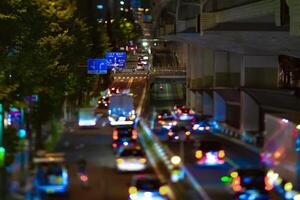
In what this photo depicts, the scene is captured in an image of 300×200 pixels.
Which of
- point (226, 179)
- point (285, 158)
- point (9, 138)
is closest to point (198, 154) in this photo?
point (226, 179)

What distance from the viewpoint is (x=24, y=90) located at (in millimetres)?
36656

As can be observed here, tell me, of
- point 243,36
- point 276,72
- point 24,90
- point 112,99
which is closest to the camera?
A: point 24,90

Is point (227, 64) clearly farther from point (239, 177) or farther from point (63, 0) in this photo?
point (239, 177)

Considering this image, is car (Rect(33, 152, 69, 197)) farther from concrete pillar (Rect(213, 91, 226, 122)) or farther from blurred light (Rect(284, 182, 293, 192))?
concrete pillar (Rect(213, 91, 226, 122))

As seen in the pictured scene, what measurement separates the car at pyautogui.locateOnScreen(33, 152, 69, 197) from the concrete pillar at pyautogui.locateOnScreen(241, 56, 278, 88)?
49.4 m

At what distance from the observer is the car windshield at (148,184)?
53.9 feet

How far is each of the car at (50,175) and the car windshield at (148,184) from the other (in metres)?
1.79

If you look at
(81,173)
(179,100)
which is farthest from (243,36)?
(179,100)

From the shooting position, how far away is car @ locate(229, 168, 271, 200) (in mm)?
23453

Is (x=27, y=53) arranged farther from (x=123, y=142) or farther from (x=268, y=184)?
(x=123, y=142)

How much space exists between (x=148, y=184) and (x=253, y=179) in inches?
343

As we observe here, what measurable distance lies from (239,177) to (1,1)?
727 inches

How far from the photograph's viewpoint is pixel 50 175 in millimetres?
15617

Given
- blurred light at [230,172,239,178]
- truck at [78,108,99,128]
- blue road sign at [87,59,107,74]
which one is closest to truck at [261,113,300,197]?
blurred light at [230,172,239,178]
